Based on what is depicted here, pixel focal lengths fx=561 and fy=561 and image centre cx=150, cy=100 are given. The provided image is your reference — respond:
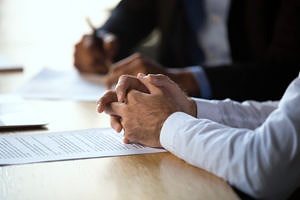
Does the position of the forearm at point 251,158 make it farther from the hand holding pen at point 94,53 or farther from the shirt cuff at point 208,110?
the hand holding pen at point 94,53

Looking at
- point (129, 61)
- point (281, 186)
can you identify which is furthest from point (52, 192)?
point (129, 61)

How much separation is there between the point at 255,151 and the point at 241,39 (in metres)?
1.05

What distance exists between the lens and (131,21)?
Answer: 210 cm

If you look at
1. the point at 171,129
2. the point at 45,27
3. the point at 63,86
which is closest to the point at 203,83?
the point at 63,86

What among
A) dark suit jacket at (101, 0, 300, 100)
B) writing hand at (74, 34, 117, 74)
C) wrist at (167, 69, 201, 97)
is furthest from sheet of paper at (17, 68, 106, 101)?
dark suit jacket at (101, 0, 300, 100)

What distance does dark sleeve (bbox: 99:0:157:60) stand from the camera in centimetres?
204

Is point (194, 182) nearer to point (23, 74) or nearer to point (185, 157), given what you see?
point (185, 157)

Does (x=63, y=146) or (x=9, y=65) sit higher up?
(x=9, y=65)

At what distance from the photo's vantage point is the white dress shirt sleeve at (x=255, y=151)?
2.62 feet

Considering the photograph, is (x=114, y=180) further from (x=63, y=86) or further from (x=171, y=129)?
(x=63, y=86)

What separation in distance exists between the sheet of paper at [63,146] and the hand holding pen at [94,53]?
0.66 meters

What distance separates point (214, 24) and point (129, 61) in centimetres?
53

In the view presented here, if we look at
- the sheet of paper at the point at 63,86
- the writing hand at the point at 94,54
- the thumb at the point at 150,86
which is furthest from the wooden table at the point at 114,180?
the writing hand at the point at 94,54

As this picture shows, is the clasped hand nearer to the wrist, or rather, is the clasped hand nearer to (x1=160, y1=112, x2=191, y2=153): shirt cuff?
(x1=160, y1=112, x2=191, y2=153): shirt cuff
